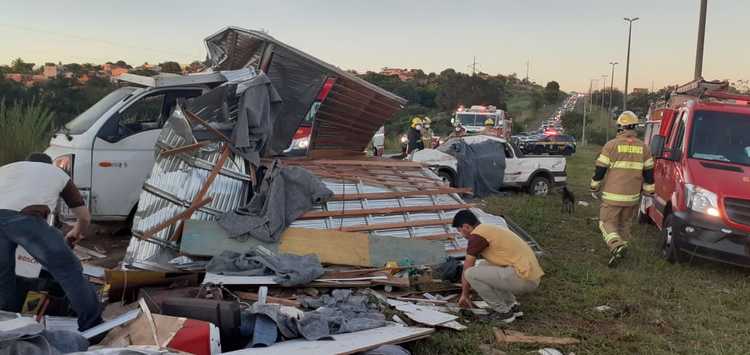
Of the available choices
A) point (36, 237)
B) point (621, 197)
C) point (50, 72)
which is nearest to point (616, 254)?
point (621, 197)

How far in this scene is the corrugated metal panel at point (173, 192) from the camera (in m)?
5.64

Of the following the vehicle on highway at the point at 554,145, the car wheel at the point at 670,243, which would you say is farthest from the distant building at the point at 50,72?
the vehicle on highway at the point at 554,145

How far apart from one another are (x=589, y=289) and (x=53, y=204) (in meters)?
5.07

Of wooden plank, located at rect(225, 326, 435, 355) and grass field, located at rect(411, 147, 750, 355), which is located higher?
wooden plank, located at rect(225, 326, 435, 355)

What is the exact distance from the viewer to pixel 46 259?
386 cm

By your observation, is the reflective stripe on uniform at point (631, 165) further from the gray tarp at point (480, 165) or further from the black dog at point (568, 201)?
the gray tarp at point (480, 165)

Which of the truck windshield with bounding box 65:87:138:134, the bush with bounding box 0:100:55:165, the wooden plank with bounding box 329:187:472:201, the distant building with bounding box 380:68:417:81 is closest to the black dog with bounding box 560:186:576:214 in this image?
the wooden plank with bounding box 329:187:472:201

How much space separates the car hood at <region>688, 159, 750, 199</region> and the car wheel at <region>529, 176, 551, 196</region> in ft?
19.2

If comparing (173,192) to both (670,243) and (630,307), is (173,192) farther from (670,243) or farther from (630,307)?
(670,243)

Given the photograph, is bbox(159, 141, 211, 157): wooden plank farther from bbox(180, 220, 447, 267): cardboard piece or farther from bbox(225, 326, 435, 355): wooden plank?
bbox(225, 326, 435, 355): wooden plank

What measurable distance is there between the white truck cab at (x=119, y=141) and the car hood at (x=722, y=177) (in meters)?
5.84

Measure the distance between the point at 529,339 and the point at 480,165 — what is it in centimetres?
784

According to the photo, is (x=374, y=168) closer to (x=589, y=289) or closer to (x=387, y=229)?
(x=387, y=229)

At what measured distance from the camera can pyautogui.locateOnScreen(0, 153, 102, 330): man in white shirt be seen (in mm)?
3865
